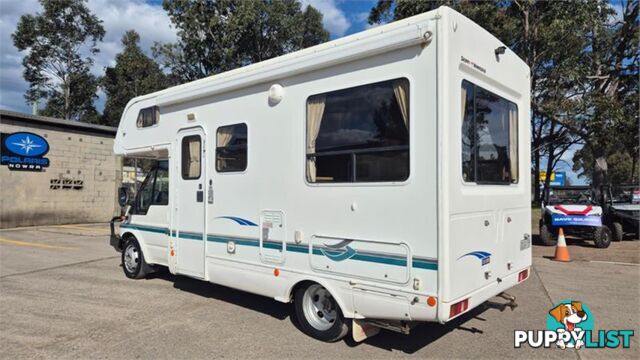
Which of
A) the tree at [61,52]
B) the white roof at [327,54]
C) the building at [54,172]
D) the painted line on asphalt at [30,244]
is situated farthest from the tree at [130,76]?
the white roof at [327,54]

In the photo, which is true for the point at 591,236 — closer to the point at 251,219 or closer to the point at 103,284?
the point at 251,219

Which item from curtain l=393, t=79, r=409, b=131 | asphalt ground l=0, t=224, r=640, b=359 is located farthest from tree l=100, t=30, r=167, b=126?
curtain l=393, t=79, r=409, b=131

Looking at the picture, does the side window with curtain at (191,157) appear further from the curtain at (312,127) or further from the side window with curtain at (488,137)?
the side window with curtain at (488,137)

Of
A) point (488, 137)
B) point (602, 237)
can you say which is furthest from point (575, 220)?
point (488, 137)

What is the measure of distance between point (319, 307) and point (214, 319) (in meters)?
1.42

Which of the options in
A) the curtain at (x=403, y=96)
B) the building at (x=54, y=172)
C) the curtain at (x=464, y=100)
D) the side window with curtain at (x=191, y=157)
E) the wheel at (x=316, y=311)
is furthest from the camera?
the building at (x=54, y=172)

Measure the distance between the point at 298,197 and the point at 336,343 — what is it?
1.48 m

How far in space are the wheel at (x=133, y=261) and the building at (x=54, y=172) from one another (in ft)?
33.3

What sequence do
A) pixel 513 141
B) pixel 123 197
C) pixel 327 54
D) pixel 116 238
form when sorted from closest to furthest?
1. pixel 327 54
2. pixel 513 141
3. pixel 123 197
4. pixel 116 238

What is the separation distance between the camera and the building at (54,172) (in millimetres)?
15023

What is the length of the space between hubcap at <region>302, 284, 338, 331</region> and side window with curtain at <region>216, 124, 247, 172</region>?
1.62 metres

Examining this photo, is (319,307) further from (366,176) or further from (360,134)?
(360,134)

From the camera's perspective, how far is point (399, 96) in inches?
156

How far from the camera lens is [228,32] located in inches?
914
